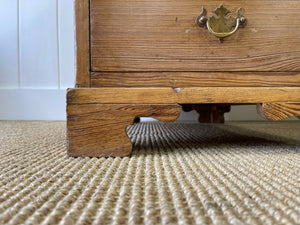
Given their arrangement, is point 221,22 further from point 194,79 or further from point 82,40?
point 82,40

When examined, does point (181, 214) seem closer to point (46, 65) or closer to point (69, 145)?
Result: point (69, 145)

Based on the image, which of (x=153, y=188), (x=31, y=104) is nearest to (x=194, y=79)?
(x=153, y=188)

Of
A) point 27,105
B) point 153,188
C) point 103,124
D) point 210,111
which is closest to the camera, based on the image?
point 153,188

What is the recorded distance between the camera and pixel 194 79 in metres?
0.58

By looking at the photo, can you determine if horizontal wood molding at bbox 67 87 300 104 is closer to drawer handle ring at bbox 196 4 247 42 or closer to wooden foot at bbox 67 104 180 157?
wooden foot at bbox 67 104 180 157

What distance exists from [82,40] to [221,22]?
0.29m

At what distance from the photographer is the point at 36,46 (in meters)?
1.74

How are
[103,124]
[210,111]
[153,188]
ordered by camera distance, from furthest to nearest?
[210,111] → [103,124] → [153,188]

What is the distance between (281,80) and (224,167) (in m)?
0.26

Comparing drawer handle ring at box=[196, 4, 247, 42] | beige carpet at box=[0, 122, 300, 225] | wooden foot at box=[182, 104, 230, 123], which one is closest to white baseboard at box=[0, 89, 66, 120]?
wooden foot at box=[182, 104, 230, 123]

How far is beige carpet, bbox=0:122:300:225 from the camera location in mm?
260

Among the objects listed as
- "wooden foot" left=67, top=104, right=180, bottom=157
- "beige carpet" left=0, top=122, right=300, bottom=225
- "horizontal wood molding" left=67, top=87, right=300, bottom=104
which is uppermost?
"horizontal wood molding" left=67, top=87, right=300, bottom=104

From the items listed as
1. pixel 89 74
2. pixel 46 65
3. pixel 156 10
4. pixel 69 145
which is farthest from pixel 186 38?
pixel 46 65

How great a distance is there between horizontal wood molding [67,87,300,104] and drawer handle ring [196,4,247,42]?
0.38ft
